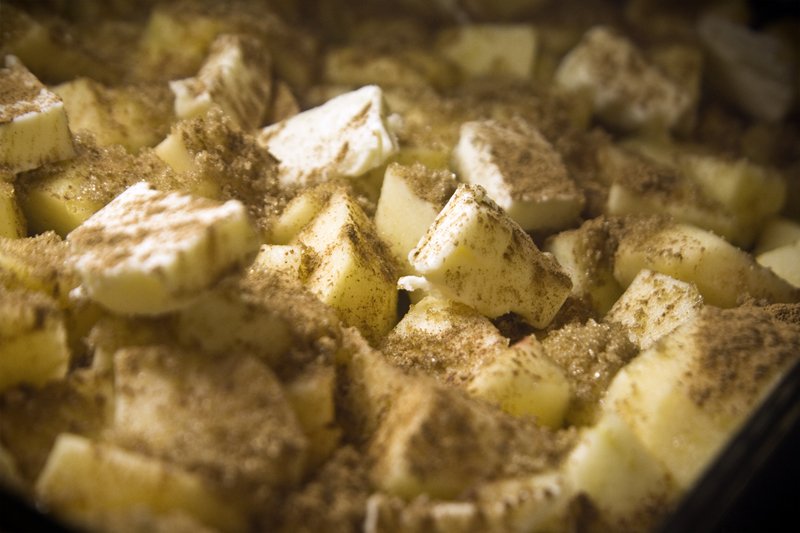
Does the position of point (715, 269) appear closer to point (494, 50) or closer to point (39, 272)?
point (494, 50)

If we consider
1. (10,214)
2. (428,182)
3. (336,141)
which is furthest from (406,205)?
(10,214)

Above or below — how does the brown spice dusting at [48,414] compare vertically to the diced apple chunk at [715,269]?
below

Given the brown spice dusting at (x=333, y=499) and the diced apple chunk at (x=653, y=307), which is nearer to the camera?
the brown spice dusting at (x=333, y=499)

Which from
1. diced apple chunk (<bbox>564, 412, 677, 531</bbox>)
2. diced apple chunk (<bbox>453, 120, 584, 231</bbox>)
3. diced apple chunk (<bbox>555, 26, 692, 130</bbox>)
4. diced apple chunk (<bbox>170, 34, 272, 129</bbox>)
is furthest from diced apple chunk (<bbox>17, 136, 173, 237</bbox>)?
diced apple chunk (<bbox>555, 26, 692, 130</bbox>)

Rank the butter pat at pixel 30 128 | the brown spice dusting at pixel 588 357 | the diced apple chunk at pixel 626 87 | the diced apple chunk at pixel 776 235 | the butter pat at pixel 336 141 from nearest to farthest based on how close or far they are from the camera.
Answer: the brown spice dusting at pixel 588 357 < the butter pat at pixel 30 128 < the butter pat at pixel 336 141 < the diced apple chunk at pixel 776 235 < the diced apple chunk at pixel 626 87

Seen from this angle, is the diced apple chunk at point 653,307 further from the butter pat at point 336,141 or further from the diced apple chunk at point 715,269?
the butter pat at point 336,141

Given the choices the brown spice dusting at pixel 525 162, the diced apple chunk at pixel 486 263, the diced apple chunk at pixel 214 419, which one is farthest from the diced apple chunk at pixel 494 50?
the diced apple chunk at pixel 214 419

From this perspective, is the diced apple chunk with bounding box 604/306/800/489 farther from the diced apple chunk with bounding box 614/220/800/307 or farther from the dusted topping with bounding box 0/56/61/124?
the dusted topping with bounding box 0/56/61/124
